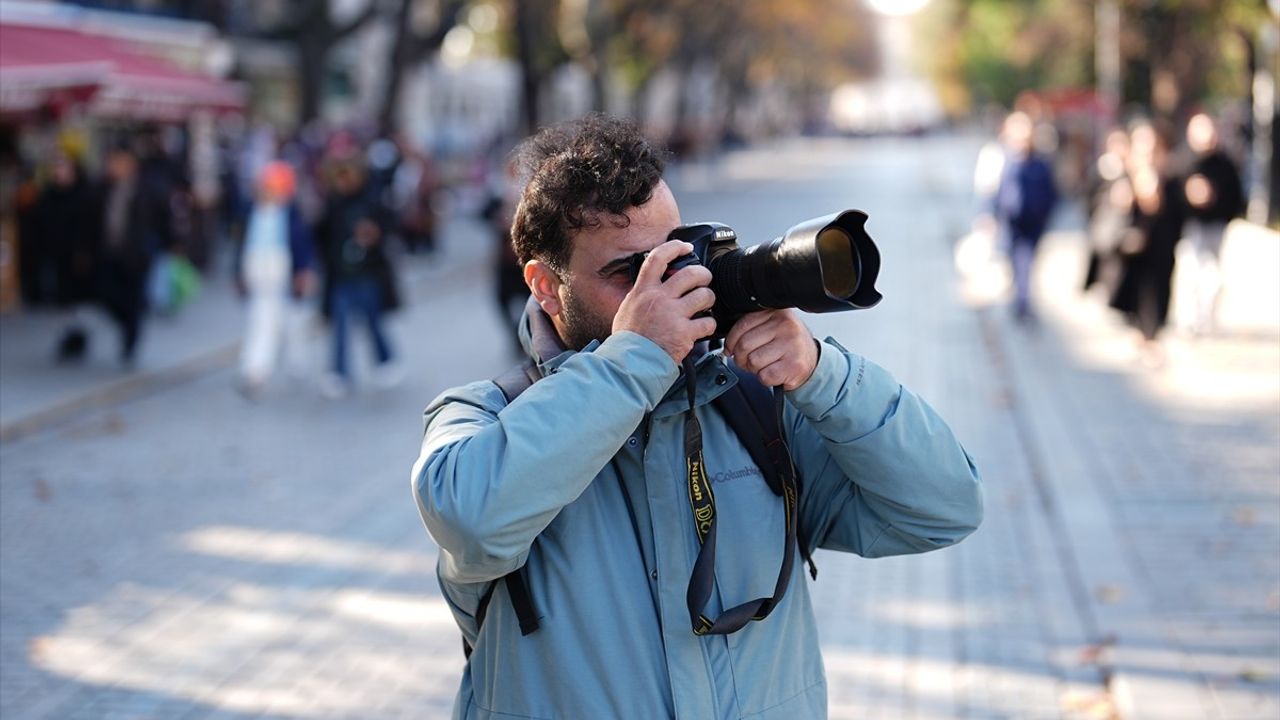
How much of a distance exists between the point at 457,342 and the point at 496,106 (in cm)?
7364

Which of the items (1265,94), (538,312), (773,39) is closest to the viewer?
(538,312)

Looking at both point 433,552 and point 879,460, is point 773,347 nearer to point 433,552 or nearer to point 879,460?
point 879,460

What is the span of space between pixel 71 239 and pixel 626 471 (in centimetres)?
1393

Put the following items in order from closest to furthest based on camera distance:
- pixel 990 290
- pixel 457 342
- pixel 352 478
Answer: pixel 352 478 < pixel 457 342 < pixel 990 290

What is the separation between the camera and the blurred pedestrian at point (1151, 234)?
1214 centimetres

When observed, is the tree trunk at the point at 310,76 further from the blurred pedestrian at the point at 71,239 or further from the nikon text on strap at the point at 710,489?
the nikon text on strap at the point at 710,489

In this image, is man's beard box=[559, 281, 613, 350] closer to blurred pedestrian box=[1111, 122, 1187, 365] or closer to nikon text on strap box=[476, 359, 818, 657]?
nikon text on strap box=[476, 359, 818, 657]

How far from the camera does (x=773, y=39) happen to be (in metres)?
85.8

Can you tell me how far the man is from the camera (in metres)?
2.05

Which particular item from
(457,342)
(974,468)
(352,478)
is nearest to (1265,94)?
(457,342)

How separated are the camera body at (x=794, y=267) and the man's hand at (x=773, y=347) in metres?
0.02

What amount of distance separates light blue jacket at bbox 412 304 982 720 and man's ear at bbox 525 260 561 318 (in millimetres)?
34

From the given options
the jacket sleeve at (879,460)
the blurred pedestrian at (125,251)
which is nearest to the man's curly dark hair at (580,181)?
the jacket sleeve at (879,460)

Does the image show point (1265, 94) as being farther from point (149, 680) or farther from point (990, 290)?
point (149, 680)
